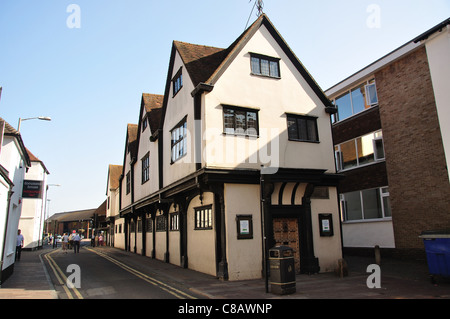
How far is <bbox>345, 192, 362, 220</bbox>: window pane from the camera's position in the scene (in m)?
19.9

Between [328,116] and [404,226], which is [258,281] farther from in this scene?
[404,226]

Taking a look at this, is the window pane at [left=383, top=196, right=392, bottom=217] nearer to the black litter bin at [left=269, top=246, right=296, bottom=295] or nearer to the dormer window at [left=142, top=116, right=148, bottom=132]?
the black litter bin at [left=269, top=246, right=296, bottom=295]

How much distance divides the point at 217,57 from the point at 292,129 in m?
5.02

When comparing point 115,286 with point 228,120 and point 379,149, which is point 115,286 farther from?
point 379,149

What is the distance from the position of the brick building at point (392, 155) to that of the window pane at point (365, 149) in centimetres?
6

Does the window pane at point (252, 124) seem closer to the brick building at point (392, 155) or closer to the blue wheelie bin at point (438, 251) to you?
the blue wheelie bin at point (438, 251)

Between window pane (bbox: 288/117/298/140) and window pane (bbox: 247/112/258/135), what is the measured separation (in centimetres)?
169

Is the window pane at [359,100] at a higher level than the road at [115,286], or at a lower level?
higher

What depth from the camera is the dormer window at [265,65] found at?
566 inches

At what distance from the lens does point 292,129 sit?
14500mm

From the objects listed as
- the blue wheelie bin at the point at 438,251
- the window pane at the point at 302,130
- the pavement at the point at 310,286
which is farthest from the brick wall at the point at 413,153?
the window pane at the point at 302,130

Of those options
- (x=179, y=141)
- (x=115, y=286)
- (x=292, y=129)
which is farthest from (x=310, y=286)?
(x=179, y=141)
